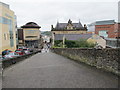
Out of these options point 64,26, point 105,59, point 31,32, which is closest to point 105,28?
point 64,26

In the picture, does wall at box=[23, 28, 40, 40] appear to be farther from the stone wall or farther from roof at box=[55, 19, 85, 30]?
the stone wall

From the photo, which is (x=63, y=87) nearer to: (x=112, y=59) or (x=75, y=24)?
(x=112, y=59)

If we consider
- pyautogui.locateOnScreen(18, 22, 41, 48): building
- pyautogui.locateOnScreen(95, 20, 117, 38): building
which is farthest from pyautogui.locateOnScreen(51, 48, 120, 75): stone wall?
pyautogui.locateOnScreen(18, 22, 41, 48): building

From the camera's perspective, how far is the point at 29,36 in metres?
74.7

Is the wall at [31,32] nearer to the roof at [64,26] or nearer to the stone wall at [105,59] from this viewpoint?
the roof at [64,26]

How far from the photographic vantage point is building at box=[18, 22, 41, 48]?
7375 cm

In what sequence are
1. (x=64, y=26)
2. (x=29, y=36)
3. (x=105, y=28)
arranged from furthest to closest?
(x=64, y=26), (x=29, y=36), (x=105, y=28)

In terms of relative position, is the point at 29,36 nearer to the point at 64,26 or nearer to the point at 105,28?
the point at 64,26

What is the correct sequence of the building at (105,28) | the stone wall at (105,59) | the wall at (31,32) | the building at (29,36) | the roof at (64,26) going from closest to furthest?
the stone wall at (105,59)
the building at (105,28)
the building at (29,36)
the wall at (31,32)
the roof at (64,26)

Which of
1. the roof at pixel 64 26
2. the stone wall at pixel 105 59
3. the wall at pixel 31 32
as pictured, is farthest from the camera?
the roof at pixel 64 26

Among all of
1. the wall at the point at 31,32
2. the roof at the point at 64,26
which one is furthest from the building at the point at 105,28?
the wall at the point at 31,32

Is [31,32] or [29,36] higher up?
[31,32]

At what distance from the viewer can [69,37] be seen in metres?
57.7

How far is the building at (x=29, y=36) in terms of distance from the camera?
73.8 m
